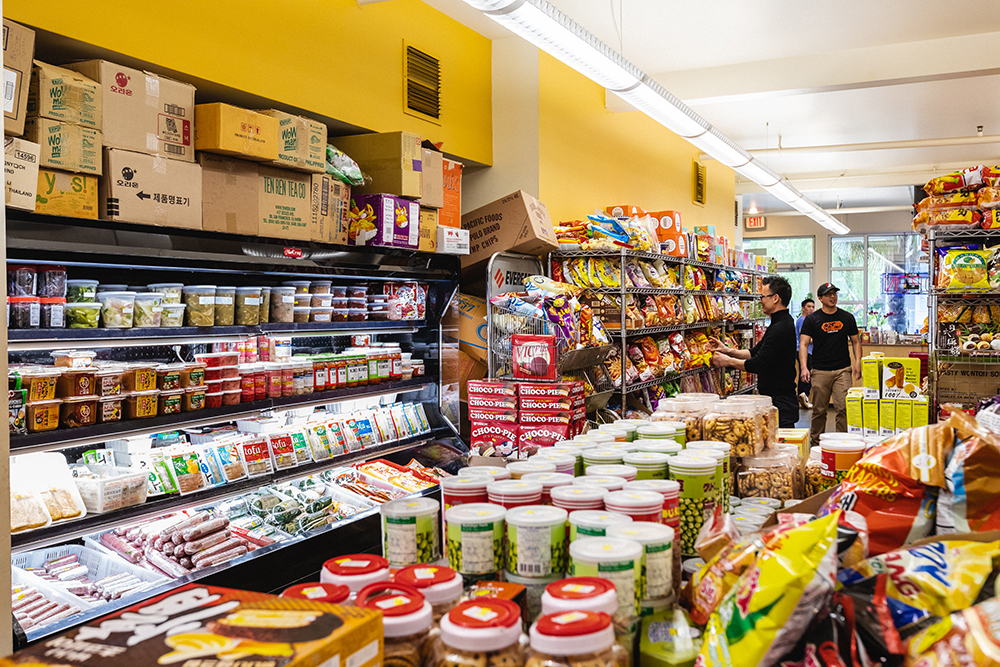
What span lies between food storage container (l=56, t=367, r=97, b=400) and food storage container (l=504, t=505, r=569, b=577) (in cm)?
207

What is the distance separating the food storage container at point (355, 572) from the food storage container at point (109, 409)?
6.16 ft

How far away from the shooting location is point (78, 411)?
2.80 metres

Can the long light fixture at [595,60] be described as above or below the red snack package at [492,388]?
above

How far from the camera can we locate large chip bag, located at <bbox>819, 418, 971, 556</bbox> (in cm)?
154

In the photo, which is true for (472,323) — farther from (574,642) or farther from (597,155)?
(574,642)

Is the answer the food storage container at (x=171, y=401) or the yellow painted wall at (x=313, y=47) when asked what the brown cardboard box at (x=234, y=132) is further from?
the food storage container at (x=171, y=401)

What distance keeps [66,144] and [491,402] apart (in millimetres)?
2677

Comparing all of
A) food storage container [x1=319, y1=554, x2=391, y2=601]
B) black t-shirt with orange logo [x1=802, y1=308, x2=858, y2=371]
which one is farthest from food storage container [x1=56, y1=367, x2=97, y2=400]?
black t-shirt with orange logo [x1=802, y1=308, x2=858, y2=371]

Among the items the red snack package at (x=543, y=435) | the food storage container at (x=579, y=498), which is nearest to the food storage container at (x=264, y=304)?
the red snack package at (x=543, y=435)

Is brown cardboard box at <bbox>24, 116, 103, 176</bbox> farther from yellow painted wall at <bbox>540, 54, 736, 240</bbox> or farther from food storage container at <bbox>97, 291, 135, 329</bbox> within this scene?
yellow painted wall at <bbox>540, 54, 736, 240</bbox>

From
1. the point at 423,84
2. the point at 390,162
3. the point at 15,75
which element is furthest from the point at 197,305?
the point at 423,84

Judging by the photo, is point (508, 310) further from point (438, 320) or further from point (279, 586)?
point (279, 586)

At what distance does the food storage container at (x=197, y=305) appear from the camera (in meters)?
3.33

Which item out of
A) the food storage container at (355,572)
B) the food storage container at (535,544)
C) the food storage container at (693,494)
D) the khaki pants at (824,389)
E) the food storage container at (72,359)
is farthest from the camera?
the khaki pants at (824,389)
